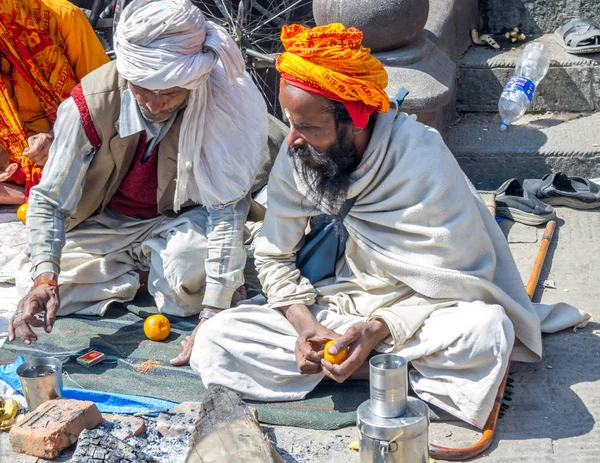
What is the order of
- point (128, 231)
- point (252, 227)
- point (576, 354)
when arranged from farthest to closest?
point (252, 227) < point (128, 231) < point (576, 354)

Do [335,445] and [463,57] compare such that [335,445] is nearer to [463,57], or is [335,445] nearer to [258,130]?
[258,130]

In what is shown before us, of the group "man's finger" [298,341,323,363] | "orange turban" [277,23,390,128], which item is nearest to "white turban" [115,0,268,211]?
"orange turban" [277,23,390,128]

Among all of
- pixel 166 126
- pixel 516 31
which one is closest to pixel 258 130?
pixel 166 126

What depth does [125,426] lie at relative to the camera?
3.71 meters

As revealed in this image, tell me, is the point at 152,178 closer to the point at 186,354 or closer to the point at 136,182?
the point at 136,182

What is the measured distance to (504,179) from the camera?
250 inches

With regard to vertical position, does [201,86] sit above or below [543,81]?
above

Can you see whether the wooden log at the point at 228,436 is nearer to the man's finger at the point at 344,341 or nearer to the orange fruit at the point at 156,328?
the man's finger at the point at 344,341

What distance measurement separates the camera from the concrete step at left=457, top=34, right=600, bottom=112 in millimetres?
6730

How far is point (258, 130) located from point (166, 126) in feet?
1.51

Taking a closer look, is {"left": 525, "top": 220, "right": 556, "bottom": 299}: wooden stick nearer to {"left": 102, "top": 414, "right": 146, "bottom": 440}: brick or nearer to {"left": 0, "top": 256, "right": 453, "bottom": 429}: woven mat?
{"left": 0, "top": 256, "right": 453, "bottom": 429}: woven mat

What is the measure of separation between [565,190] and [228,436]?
338 centimetres

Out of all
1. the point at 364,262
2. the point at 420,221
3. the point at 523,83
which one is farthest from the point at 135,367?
the point at 523,83

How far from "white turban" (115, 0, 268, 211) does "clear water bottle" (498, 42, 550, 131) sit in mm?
2561
